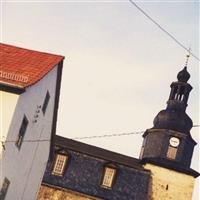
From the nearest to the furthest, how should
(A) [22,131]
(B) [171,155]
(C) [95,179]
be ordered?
1. (A) [22,131]
2. (C) [95,179]
3. (B) [171,155]

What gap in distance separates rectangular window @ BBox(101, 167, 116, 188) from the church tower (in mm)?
3159

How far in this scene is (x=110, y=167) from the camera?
36.2 metres

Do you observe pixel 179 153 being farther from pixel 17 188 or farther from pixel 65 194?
pixel 17 188

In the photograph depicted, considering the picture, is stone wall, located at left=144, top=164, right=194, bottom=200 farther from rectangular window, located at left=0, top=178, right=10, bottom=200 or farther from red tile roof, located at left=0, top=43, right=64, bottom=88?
rectangular window, located at left=0, top=178, right=10, bottom=200

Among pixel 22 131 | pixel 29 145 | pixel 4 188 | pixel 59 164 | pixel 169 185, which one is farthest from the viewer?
pixel 169 185

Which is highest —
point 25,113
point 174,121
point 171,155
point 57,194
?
point 174,121

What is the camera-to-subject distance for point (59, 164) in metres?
35.2

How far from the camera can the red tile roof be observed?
19125mm

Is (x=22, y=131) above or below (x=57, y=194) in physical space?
above

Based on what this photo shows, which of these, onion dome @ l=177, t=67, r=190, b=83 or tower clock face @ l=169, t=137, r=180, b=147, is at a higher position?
onion dome @ l=177, t=67, r=190, b=83

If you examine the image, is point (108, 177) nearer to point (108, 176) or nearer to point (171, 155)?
point (108, 176)

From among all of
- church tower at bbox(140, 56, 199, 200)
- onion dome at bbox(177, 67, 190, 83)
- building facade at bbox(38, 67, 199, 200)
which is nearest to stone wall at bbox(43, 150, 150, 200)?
building facade at bbox(38, 67, 199, 200)

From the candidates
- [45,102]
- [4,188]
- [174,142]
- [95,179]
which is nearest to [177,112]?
[174,142]

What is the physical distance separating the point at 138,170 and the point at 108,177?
262 centimetres
